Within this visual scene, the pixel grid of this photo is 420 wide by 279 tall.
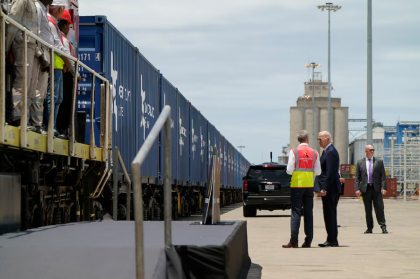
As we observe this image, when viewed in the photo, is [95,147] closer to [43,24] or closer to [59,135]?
[59,135]

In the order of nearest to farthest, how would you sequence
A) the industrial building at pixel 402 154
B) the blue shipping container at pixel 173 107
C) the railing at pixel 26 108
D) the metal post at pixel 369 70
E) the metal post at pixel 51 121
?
the railing at pixel 26 108, the metal post at pixel 51 121, the blue shipping container at pixel 173 107, the metal post at pixel 369 70, the industrial building at pixel 402 154

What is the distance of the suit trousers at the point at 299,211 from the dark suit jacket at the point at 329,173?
38 centimetres

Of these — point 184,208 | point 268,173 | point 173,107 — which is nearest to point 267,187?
point 268,173

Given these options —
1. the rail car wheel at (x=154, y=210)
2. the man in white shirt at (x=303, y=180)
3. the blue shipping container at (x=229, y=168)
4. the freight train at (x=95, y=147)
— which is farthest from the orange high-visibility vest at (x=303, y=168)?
the blue shipping container at (x=229, y=168)

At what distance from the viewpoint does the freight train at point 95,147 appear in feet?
23.8

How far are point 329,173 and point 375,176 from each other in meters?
3.65

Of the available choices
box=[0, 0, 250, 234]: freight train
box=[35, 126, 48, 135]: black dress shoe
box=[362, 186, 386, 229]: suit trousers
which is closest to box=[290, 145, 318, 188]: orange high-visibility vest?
box=[0, 0, 250, 234]: freight train

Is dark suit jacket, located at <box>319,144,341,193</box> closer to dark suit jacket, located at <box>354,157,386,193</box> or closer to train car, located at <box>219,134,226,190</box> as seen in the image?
dark suit jacket, located at <box>354,157,386,193</box>

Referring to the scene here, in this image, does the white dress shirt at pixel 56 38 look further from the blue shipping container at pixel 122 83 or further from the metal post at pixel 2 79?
the blue shipping container at pixel 122 83

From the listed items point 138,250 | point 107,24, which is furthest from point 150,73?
point 138,250

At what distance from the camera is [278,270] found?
325 inches

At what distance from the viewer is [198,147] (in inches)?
1099

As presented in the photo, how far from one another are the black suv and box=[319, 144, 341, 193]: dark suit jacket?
11954mm

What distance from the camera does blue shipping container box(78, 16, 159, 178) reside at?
40.5ft
